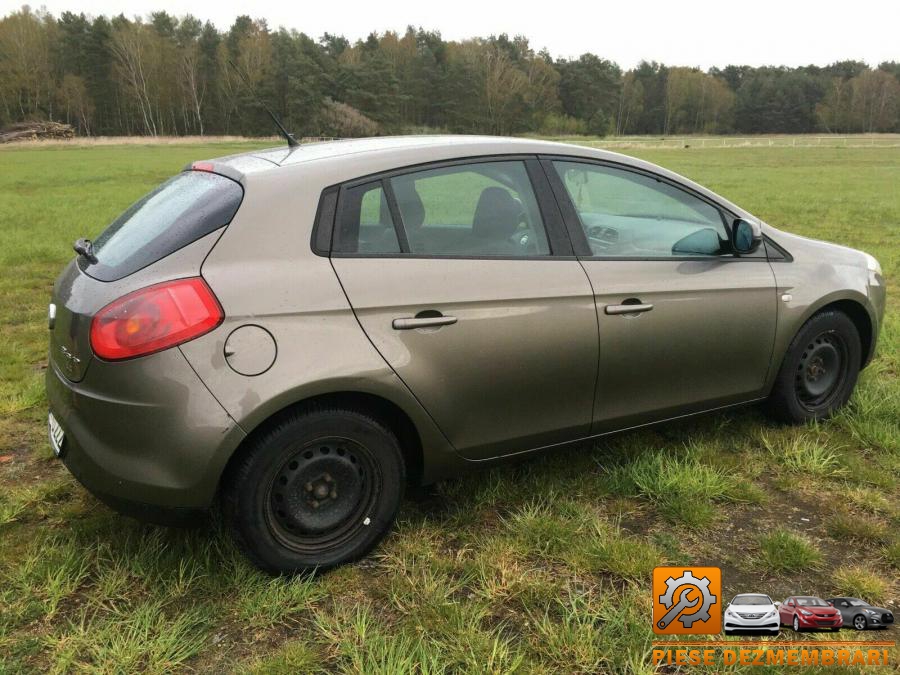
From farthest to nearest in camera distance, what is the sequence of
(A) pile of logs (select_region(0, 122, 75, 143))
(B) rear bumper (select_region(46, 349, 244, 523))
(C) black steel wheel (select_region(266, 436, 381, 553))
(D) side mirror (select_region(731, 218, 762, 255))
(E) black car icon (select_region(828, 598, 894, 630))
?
(A) pile of logs (select_region(0, 122, 75, 143))
(D) side mirror (select_region(731, 218, 762, 255))
(C) black steel wheel (select_region(266, 436, 381, 553))
(E) black car icon (select_region(828, 598, 894, 630))
(B) rear bumper (select_region(46, 349, 244, 523))

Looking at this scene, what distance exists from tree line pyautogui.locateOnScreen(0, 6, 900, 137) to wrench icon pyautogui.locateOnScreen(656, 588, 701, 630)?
65792 mm

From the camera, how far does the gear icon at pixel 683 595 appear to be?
2.38 m

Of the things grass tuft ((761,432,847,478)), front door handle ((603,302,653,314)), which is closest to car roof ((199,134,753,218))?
front door handle ((603,302,653,314))

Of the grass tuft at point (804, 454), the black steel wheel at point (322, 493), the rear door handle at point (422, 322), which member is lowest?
the grass tuft at point (804, 454)

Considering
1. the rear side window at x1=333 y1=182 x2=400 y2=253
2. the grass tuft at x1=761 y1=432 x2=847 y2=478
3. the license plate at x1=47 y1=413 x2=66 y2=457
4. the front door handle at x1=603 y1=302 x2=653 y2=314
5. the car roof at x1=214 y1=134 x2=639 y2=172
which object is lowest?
the grass tuft at x1=761 y1=432 x2=847 y2=478

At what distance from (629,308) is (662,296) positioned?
8.4 inches

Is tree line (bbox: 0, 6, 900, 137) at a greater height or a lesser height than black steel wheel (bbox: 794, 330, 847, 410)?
greater

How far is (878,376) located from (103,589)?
4.78 meters

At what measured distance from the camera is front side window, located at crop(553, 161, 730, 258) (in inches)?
123

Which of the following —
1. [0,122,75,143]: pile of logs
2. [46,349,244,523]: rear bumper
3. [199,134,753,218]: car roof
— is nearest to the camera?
[46,349,244,523]: rear bumper

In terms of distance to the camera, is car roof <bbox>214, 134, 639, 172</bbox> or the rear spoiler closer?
the rear spoiler

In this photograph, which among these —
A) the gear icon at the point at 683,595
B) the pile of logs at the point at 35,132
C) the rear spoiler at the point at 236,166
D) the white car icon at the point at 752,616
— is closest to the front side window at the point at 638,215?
the rear spoiler at the point at 236,166

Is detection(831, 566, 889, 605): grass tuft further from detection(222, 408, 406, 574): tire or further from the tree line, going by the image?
the tree line

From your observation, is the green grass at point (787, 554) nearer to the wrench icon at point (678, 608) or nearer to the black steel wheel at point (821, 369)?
the wrench icon at point (678, 608)
